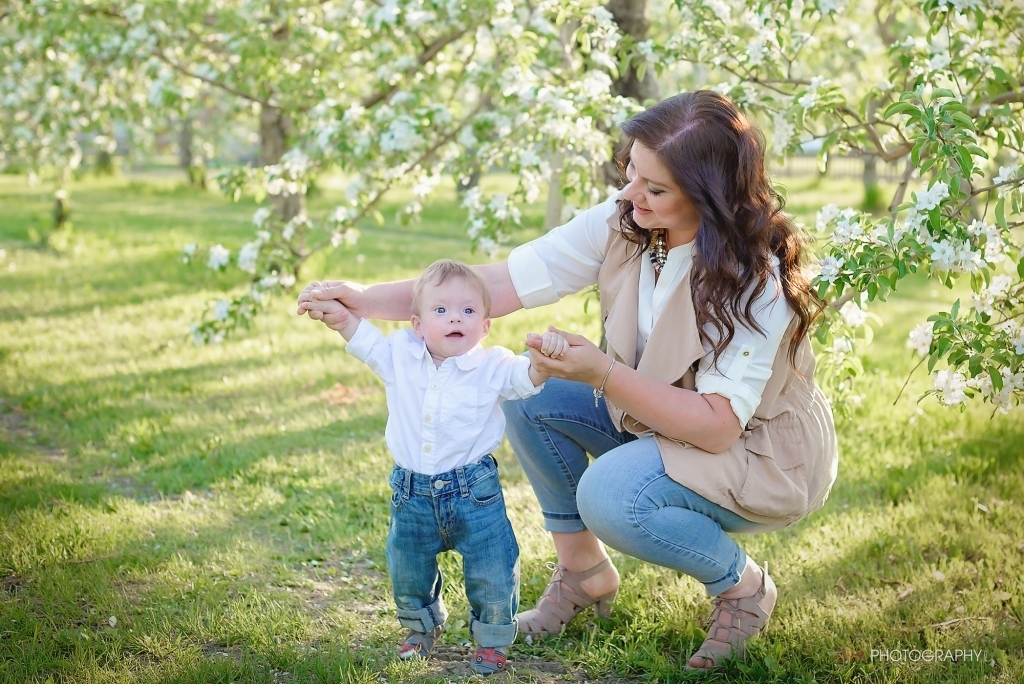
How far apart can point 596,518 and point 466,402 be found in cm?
44

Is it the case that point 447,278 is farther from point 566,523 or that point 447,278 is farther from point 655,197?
point 566,523

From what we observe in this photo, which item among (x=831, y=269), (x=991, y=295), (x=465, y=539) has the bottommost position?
(x=465, y=539)

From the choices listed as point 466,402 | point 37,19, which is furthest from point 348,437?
point 37,19

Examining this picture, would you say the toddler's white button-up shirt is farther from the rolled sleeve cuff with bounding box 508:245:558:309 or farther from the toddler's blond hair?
the rolled sleeve cuff with bounding box 508:245:558:309

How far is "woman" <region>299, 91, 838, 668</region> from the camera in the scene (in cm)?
231

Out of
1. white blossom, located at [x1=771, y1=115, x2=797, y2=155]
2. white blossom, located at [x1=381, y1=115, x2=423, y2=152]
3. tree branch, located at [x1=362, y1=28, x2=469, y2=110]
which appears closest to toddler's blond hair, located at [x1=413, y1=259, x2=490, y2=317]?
white blossom, located at [x1=771, y1=115, x2=797, y2=155]

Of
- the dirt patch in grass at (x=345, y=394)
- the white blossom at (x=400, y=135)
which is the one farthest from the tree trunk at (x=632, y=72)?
the dirt patch in grass at (x=345, y=394)

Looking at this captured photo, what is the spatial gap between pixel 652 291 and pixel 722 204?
0.33 m

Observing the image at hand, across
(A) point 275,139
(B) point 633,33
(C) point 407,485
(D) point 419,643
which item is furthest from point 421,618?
(A) point 275,139

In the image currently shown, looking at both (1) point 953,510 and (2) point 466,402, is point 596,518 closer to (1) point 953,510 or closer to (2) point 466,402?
(2) point 466,402

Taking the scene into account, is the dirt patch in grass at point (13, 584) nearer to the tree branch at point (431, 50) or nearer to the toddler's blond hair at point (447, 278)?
the toddler's blond hair at point (447, 278)

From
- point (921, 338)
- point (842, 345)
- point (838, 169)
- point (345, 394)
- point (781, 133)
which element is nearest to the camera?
point (921, 338)

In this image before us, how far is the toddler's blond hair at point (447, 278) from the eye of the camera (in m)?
2.41

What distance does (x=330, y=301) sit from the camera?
8.13 ft
